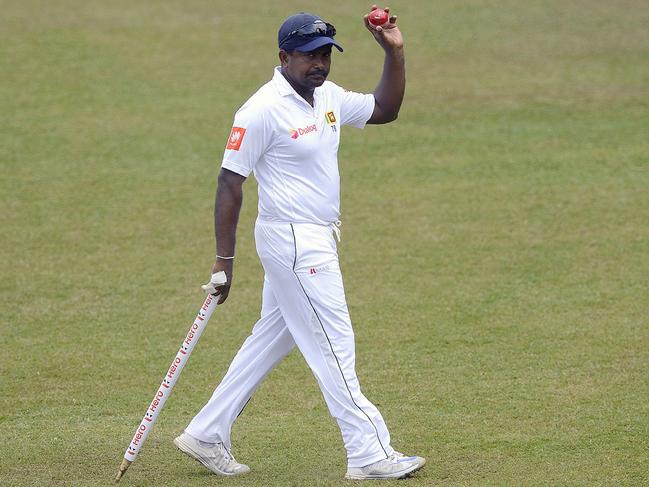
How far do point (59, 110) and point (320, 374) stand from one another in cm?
1139

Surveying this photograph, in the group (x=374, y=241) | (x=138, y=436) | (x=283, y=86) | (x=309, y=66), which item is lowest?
(x=138, y=436)

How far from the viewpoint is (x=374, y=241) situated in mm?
12492

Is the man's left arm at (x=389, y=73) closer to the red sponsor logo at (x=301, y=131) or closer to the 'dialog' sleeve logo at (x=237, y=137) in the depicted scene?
the red sponsor logo at (x=301, y=131)

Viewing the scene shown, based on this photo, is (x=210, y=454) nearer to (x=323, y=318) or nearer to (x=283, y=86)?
(x=323, y=318)

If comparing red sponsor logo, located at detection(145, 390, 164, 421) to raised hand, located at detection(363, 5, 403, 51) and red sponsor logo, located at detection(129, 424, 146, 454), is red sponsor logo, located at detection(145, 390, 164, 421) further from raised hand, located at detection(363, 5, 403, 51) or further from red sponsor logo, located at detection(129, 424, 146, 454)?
raised hand, located at detection(363, 5, 403, 51)

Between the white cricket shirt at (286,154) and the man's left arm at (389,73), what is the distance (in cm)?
68

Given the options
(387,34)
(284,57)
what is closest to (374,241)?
(387,34)

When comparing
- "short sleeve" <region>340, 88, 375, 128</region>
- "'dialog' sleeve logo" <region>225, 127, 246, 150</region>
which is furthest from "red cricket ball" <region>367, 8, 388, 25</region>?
"'dialog' sleeve logo" <region>225, 127, 246, 150</region>

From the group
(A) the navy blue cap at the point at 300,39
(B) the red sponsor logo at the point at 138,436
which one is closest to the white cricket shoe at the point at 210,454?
(B) the red sponsor logo at the point at 138,436

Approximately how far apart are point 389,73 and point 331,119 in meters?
0.65

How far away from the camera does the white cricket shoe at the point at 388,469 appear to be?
676cm

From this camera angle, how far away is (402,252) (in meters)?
12.1

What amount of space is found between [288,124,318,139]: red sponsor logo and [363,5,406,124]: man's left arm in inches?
30.1

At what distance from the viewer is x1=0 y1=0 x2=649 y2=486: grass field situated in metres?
7.71
